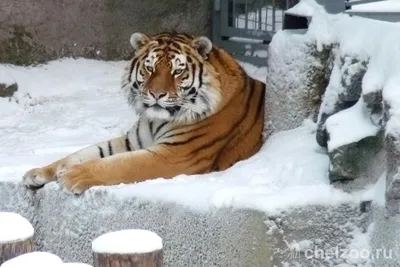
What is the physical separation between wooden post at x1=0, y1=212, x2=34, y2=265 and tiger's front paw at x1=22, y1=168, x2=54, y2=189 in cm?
173

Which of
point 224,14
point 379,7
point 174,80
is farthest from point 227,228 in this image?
point 224,14

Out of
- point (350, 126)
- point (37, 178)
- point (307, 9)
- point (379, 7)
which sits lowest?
point (37, 178)

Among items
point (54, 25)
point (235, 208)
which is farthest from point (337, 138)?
point (54, 25)

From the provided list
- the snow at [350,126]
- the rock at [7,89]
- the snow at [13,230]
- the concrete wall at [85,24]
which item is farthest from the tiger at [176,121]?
the concrete wall at [85,24]

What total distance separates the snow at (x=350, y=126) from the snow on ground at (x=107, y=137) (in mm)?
204

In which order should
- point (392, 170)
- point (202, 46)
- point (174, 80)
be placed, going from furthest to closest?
point (202, 46) → point (174, 80) → point (392, 170)

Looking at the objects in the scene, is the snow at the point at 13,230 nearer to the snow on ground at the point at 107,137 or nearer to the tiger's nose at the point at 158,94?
the snow on ground at the point at 107,137

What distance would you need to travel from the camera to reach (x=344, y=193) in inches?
157

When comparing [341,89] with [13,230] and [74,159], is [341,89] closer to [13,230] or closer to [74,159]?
[74,159]

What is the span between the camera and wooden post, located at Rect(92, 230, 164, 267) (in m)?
2.74

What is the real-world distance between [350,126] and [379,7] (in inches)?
28.4

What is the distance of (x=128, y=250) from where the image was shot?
2.75m

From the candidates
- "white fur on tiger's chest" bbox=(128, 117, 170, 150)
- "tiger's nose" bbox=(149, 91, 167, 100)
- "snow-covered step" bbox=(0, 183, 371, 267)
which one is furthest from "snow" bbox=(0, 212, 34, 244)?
"white fur on tiger's chest" bbox=(128, 117, 170, 150)

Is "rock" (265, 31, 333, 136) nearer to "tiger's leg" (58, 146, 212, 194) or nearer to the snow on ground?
the snow on ground
